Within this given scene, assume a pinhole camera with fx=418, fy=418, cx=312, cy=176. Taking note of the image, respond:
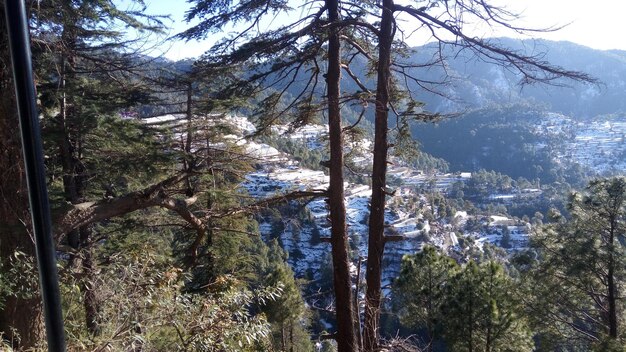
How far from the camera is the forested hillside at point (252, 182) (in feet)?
11.0

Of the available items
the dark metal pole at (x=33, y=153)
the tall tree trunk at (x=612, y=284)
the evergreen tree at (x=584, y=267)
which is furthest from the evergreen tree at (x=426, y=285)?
the dark metal pole at (x=33, y=153)

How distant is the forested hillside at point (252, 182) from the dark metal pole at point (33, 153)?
4.53 ft

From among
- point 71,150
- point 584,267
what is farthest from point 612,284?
point 71,150

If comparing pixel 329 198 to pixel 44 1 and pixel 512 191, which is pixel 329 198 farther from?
pixel 512 191

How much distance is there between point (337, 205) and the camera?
185 inches

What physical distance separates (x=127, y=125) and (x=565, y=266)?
35.8ft

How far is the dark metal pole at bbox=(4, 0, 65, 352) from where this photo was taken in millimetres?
1160

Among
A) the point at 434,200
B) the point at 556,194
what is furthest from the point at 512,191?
the point at 434,200

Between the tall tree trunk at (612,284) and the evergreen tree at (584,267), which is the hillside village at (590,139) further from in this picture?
the tall tree trunk at (612,284)

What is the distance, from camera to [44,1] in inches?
161

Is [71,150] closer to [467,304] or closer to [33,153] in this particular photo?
[33,153]

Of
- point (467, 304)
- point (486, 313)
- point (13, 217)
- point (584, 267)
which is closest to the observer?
point (13, 217)

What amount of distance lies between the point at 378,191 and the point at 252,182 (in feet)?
16.2

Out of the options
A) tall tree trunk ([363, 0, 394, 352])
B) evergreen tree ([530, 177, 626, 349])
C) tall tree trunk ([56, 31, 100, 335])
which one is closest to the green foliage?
evergreen tree ([530, 177, 626, 349])
